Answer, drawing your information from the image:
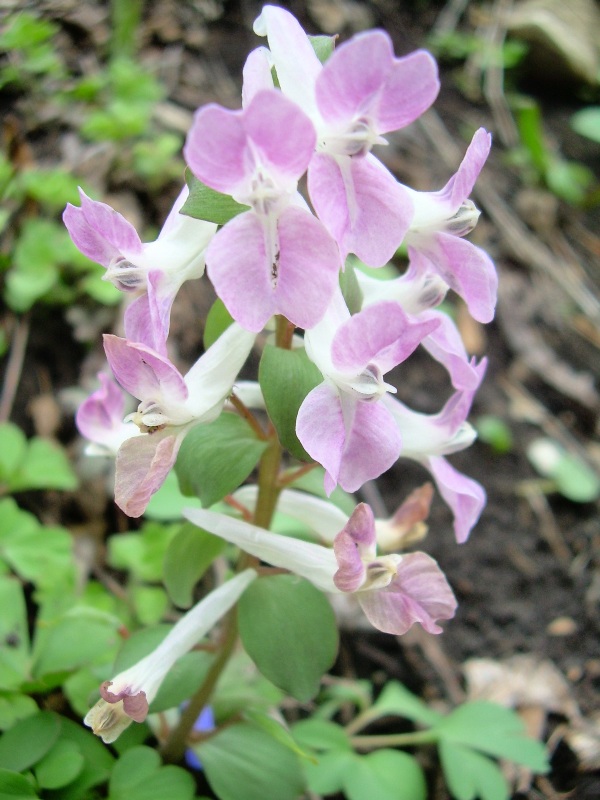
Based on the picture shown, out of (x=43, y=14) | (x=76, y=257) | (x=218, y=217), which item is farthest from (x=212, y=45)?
(x=218, y=217)

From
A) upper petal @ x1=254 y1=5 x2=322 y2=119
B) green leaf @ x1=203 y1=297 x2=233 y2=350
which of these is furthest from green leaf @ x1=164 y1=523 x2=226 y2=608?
upper petal @ x1=254 y1=5 x2=322 y2=119

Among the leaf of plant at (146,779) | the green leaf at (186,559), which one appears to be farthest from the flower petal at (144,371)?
the leaf of plant at (146,779)

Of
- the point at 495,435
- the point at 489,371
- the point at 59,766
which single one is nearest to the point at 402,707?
the point at 59,766

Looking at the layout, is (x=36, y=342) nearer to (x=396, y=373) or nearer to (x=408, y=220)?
(x=396, y=373)

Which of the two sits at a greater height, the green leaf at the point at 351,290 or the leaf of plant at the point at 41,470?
the green leaf at the point at 351,290

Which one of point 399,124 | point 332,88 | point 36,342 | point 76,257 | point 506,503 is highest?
point 332,88

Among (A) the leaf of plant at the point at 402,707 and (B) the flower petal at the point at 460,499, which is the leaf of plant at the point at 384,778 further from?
(B) the flower petal at the point at 460,499

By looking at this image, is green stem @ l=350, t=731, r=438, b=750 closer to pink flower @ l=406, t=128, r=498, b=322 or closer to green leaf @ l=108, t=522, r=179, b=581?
green leaf @ l=108, t=522, r=179, b=581
